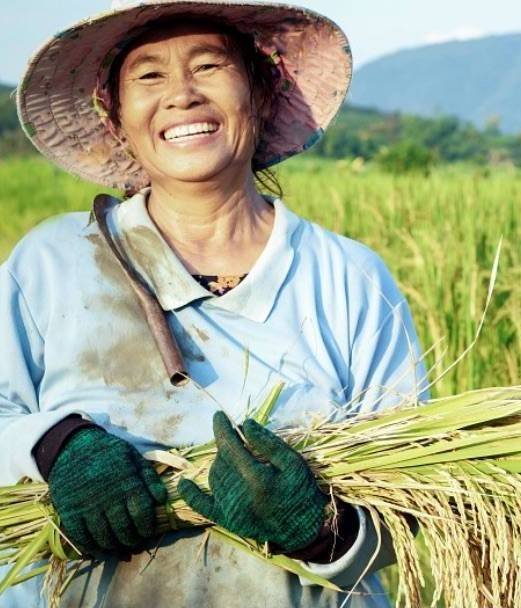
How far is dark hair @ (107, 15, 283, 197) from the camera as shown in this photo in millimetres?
2219

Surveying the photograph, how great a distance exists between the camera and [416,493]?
1833 mm

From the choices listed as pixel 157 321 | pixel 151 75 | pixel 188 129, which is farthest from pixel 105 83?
pixel 157 321

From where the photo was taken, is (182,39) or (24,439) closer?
(24,439)

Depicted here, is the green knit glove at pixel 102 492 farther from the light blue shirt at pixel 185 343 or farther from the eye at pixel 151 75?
the eye at pixel 151 75

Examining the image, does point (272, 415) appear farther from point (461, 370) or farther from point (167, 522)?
point (461, 370)

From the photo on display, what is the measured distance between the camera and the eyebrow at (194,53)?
7.14 feet

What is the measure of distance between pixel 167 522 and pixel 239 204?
0.67m

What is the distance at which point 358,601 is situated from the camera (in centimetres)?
198

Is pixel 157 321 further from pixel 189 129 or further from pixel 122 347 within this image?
pixel 189 129

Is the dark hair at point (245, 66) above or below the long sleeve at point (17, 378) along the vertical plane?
above

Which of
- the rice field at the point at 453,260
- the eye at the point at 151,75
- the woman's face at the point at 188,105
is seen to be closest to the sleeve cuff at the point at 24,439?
the woman's face at the point at 188,105

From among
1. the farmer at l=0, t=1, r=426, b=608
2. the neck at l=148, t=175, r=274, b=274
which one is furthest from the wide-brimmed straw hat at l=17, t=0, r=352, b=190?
the neck at l=148, t=175, r=274, b=274

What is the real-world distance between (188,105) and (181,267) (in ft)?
0.97

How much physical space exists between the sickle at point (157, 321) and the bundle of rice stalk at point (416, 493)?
0.46 feet
